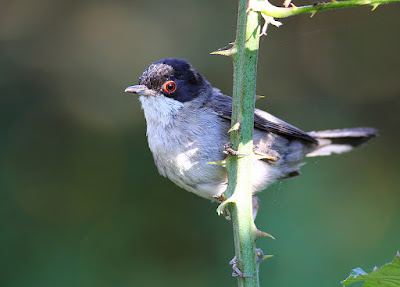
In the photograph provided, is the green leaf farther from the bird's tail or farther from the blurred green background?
the blurred green background

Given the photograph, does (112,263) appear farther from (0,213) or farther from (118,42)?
(118,42)

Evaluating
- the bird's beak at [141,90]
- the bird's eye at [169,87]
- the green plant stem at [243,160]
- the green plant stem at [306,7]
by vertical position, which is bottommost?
the green plant stem at [243,160]

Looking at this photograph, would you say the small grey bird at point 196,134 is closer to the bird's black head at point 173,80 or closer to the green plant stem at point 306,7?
the bird's black head at point 173,80

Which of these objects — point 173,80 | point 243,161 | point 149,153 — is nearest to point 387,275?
point 243,161

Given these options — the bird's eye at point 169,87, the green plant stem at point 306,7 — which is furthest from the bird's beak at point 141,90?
the green plant stem at point 306,7

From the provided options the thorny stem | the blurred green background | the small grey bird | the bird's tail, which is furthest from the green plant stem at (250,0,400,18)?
the blurred green background

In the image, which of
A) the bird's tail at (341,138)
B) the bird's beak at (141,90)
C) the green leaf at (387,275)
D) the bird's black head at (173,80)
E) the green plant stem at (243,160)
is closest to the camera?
the green leaf at (387,275)

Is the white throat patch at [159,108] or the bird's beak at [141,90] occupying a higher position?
the bird's beak at [141,90]
